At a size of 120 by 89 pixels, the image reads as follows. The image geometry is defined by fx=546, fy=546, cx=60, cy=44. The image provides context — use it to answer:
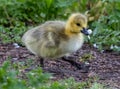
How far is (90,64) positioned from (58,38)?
2.26 ft

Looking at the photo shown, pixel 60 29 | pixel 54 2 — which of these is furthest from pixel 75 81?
pixel 54 2

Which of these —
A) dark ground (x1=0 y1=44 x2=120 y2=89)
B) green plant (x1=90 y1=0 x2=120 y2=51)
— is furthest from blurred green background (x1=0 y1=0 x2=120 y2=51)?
dark ground (x1=0 y1=44 x2=120 y2=89)

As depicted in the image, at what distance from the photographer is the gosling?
5379mm

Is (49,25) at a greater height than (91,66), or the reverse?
(49,25)

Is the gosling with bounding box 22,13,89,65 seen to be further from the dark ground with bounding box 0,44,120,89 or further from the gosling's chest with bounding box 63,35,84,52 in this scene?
the dark ground with bounding box 0,44,120,89

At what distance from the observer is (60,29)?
18.0ft

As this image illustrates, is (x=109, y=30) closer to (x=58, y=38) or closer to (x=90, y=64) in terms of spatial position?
(x=90, y=64)

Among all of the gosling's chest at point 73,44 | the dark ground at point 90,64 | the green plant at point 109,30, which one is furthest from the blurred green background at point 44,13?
the gosling's chest at point 73,44

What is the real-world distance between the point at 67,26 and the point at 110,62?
2.74 ft

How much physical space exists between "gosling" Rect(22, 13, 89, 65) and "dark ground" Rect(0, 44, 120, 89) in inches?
9.3

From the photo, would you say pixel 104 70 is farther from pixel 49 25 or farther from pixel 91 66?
pixel 49 25

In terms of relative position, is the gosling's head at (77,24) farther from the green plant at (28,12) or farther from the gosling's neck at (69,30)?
the green plant at (28,12)

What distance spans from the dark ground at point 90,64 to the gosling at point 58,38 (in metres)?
0.24

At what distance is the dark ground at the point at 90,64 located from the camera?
17.7 ft
